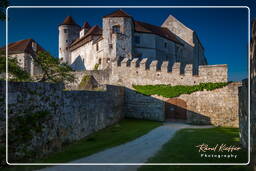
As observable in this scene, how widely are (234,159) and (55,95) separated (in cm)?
706

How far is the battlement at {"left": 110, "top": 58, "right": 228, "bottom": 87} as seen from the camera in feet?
58.2

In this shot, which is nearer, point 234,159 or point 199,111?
point 234,159

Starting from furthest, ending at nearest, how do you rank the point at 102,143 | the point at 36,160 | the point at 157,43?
the point at 157,43 → the point at 102,143 → the point at 36,160

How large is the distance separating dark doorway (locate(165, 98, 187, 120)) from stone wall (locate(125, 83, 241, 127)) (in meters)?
0.29

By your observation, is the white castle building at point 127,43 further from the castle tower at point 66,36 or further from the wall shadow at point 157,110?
the wall shadow at point 157,110

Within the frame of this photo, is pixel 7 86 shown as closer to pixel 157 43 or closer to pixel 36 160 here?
pixel 36 160

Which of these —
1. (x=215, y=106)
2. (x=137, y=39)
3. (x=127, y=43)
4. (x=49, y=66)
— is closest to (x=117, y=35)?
(x=127, y=43)

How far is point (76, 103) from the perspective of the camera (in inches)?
416

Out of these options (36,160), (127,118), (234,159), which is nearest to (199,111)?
(127,118)

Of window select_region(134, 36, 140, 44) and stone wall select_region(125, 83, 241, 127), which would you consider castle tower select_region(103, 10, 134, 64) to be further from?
stone wall select_region(125, 83, 241, 127)

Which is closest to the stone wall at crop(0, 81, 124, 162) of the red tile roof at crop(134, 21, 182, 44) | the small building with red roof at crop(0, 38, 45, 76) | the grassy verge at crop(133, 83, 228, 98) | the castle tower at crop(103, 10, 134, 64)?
the grassy verge at crop(133, 83, 228, 98)

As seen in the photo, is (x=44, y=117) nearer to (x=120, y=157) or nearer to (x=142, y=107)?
(x=120, y=157)

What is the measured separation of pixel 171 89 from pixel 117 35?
12687mm

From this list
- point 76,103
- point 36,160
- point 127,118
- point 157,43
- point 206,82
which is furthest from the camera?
point 157,43
